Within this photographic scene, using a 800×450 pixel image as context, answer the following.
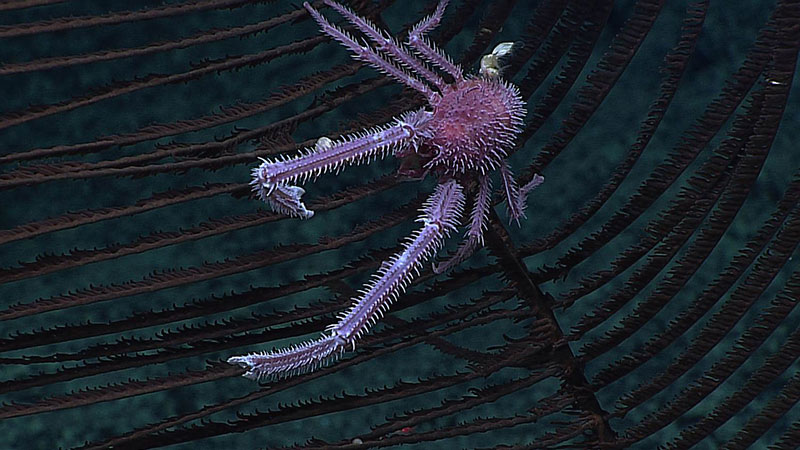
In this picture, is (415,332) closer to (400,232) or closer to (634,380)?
(400,232)

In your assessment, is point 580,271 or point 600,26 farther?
point 580,271

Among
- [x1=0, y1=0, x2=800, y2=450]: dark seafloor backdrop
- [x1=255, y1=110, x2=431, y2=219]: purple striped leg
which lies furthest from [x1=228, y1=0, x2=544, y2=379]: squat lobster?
[x1=0, y1=0, x2=800, y2=450]: dark seafloor backdrop

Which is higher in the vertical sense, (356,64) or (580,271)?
(356,64)

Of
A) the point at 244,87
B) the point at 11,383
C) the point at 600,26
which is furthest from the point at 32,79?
the point at 600,26

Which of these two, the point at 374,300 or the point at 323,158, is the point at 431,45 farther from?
the point at 374,300

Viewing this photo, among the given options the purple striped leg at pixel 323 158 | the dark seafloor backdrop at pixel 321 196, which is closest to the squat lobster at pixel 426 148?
the purple striped leg at pixel 323 158

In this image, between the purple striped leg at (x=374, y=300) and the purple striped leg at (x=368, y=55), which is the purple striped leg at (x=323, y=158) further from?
the purple striped leg at (x=374, y=300)

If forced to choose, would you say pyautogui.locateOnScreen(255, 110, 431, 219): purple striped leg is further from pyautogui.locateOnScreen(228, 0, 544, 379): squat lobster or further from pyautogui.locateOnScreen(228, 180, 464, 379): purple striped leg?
pyautogui.locateOnScreen(228, 180, 464, 379): purple striped leg

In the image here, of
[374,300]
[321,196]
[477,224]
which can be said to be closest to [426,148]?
[477,224]
